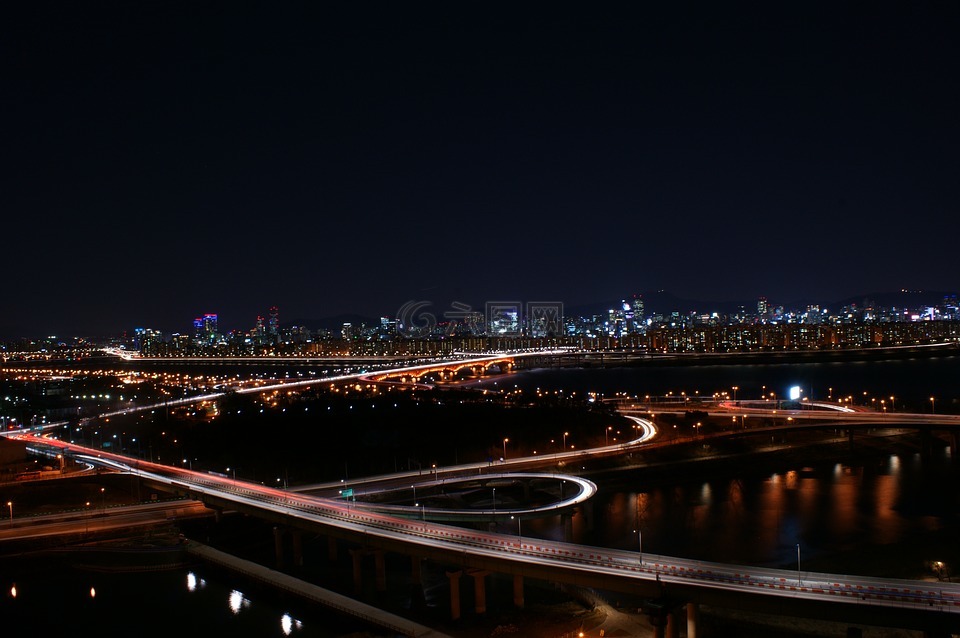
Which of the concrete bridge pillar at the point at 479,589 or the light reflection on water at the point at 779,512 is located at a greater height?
the concrete bridge pillar at the point at 479,589

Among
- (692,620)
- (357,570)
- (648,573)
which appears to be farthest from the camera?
(357,570)

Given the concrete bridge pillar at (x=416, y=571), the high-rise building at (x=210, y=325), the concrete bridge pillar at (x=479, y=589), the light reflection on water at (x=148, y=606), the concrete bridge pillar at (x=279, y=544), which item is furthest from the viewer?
the high-rise building at (x=210, y=325)

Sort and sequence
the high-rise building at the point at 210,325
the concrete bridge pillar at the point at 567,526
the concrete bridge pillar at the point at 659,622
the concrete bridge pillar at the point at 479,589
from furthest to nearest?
the high-rise building at the point at 210,325 < the concrete bridge pillar at the point at 567,526 < the concrete bridge pillar at the point at 479,589 < the concrete bridge pillar at the point at 659,622

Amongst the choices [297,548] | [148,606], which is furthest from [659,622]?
[148,606]

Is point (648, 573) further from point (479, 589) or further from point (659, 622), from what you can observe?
point (479, 589)

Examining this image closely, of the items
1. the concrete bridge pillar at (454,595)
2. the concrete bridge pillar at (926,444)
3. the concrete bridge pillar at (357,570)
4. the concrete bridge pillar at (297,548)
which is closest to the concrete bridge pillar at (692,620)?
the concrete bridge pillar at (454,595)

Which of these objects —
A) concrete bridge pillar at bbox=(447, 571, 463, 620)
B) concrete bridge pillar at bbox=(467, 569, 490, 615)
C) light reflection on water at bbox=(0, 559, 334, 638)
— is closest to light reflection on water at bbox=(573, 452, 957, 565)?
concrete bridge pillar at bbox=(467, 569, 490, 615)

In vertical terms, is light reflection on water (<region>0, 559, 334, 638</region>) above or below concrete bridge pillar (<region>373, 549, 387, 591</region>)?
below

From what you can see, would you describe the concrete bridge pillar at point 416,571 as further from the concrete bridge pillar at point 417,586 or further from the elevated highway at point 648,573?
the elevated highway at point 648,573

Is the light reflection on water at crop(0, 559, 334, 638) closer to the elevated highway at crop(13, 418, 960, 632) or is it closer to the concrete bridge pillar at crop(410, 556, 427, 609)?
the concrete bridge pillar at crop(410, 556, 427, 609)

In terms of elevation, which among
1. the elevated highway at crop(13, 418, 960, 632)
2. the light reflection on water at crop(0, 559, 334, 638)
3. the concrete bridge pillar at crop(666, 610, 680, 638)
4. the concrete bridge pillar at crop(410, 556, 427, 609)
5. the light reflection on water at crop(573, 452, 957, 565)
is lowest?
the light reflection on water at crop(0, 559, 334, 638)
